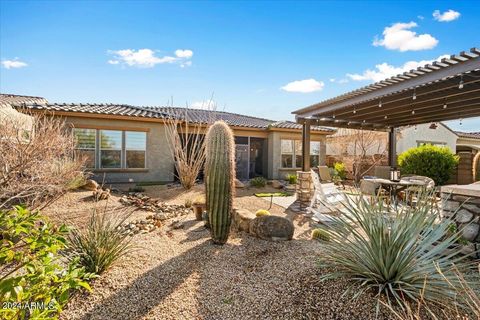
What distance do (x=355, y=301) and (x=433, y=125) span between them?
443 inches

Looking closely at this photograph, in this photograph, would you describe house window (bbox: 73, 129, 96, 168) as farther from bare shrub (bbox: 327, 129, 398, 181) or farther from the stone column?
bare shrub (bbox: 327, 129, 398, 181)

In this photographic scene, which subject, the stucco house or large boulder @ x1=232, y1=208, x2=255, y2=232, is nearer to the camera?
large boulder @ x1=232, y1=208, x2=255, y2=232

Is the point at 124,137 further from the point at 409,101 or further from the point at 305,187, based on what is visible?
the point at 409,101

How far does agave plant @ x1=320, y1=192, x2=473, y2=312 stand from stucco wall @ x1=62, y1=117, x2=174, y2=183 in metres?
10.7

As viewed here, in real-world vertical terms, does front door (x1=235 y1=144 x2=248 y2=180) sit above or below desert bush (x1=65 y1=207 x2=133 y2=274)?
above

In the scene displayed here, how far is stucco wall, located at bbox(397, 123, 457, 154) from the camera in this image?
19766 mm

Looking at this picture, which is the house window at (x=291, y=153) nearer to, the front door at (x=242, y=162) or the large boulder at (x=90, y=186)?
the front door at (x=242, y=162)

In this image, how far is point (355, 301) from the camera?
2521mm

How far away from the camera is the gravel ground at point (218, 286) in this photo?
2.63 m

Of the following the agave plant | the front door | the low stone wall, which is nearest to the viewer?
the agave plant

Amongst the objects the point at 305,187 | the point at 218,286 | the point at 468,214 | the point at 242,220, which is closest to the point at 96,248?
the point at 218,286

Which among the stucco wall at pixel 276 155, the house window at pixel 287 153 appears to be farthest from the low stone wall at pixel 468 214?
the house window at pixel 287 153

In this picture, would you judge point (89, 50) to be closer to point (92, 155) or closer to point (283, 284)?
point (92, 155)

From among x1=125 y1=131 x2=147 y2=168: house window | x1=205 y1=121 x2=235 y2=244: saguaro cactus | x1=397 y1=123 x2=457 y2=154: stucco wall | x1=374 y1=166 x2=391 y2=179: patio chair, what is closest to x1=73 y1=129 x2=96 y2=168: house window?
x1=125 y1=131 x2=147 y2=168: house window
